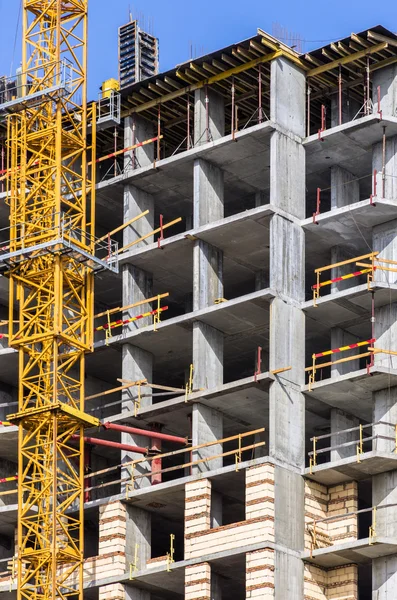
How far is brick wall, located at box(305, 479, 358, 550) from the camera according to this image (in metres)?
78.3

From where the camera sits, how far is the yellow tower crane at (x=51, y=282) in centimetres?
8094

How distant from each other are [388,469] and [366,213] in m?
10.8

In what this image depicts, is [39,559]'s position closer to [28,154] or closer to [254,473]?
[254,473]

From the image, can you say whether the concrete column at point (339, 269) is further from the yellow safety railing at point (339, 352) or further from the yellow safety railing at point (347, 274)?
the yellow safety railing at point (339, 352)

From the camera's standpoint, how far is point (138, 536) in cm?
8244

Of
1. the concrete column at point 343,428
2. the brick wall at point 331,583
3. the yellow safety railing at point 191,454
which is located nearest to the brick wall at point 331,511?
the brick wall at point 331,583

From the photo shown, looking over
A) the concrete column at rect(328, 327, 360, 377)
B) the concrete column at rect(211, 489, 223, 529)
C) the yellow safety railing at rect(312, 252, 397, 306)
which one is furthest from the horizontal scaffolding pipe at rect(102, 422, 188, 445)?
the yellow safety railing at rect(312, 252, 397, 306)

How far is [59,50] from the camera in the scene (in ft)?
286

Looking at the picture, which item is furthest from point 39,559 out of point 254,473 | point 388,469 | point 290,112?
point 290,112

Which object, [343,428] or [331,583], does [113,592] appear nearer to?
[331,583]

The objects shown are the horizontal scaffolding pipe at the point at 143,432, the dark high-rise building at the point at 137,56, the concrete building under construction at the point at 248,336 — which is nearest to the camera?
the concrete building under construction at the point at 248,336

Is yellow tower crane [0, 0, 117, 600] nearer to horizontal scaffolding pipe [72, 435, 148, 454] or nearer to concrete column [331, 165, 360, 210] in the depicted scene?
horizontal scaffolding pipe [72, 435, 148, 454]

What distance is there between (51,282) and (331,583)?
17358 mm

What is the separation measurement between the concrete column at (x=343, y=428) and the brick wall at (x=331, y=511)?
2.08 m
